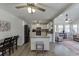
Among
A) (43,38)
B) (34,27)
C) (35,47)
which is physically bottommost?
(35,47)

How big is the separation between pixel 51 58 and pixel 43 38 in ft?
13.2

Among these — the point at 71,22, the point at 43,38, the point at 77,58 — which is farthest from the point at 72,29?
the point at 77,58

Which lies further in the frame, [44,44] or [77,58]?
[44,44]

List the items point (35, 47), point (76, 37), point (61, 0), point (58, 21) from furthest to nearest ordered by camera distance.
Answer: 1. point (58, 21)
2. point (76, 37)
3. point (35, 47)
4. point (61, 0)

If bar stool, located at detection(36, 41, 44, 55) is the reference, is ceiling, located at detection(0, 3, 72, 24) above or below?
above

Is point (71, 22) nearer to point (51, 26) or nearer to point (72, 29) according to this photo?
point (72, 29)

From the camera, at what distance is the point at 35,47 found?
503 centimetres

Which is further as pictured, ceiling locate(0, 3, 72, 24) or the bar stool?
the bar stool

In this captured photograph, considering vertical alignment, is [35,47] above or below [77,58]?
below

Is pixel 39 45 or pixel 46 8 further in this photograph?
pixel 39 45

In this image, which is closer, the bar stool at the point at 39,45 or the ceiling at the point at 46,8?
the ceiling at the point at 46,8

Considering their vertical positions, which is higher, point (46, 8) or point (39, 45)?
point (46, 8)

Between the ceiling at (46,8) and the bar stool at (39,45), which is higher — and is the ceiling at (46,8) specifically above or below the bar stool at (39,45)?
above

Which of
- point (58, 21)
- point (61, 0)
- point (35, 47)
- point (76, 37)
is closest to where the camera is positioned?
point (61, 0)
